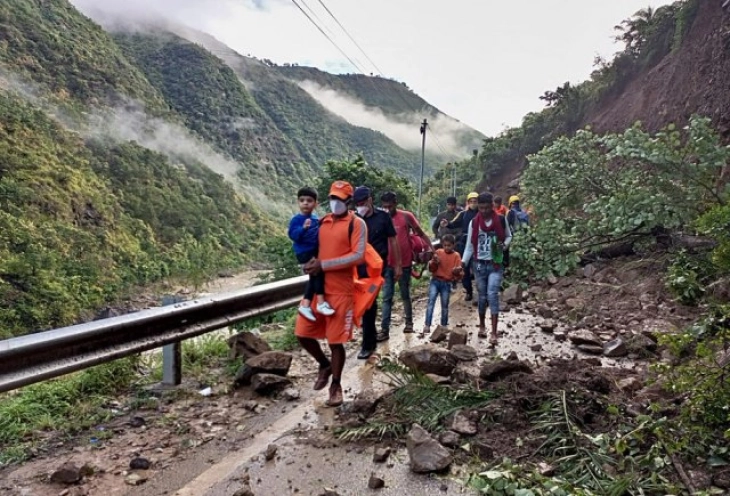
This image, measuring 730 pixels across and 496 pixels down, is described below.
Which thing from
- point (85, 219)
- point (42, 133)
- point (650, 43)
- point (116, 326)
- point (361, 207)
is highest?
point (650, 43)

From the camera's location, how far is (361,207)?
544cm

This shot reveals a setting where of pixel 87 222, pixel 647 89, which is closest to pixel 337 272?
pixel 647 89

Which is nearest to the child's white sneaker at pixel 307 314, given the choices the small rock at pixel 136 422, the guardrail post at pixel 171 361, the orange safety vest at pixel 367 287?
the orange safety vest at pixel 367 287

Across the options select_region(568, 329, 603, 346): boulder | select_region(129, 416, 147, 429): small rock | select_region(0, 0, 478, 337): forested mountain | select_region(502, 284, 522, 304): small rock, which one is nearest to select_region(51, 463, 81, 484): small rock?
select_region(129, 416, 147, 429): small rock

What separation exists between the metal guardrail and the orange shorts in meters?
0.81

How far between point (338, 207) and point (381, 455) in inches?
73.6

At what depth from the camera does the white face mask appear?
3.95 meters

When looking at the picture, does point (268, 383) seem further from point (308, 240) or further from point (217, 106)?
point (217, 106)

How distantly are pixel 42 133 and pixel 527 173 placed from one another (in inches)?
1394

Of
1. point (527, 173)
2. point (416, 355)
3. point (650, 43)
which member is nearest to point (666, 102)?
point (650, 43)

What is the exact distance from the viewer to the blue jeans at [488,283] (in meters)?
5.87

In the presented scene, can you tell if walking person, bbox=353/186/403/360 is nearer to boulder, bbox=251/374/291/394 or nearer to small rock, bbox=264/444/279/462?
boulder, bbox=251/374/291/394

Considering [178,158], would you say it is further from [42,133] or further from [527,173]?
[527,173]

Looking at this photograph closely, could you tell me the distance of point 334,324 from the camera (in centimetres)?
390
